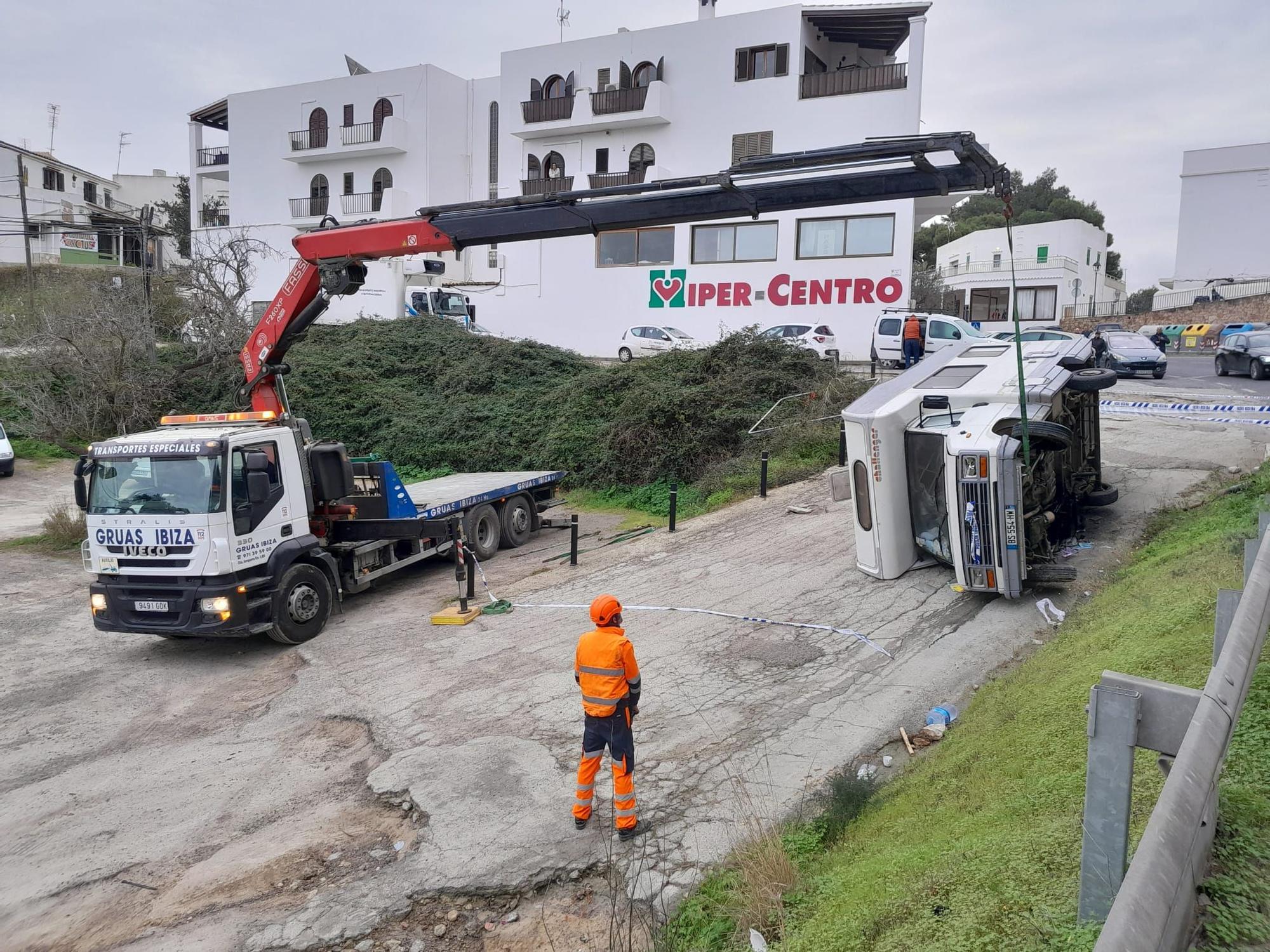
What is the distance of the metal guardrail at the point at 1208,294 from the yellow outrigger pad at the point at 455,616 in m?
54.1

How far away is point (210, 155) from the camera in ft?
175

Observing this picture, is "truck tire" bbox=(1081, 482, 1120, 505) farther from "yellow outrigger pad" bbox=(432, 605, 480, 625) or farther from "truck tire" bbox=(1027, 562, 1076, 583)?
"yellow outrigger pad" bbox=(432, 605, 480, 625)

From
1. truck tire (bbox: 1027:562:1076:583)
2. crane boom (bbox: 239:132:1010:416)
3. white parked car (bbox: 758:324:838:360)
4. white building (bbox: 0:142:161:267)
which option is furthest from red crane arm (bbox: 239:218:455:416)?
white building (bbox: 0:142:161:267)

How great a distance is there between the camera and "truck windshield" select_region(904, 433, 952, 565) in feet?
30.6

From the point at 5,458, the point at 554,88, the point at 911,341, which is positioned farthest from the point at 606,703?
the point at 554,88

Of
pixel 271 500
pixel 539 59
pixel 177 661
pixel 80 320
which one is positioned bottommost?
pixel 177 661

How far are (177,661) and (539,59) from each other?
36.6 meters

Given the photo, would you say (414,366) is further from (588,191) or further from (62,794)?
(62,794)

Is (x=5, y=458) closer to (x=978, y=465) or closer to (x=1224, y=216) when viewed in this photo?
(x=978, y=465)

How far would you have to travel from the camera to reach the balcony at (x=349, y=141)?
144 ft

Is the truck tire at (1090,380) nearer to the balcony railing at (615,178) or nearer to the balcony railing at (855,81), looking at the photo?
the balcony railing at (855,81)

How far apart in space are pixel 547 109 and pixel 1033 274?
30.9 meters

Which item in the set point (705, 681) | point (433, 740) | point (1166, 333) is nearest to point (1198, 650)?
point (705, 681)

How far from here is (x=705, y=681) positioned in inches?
320
